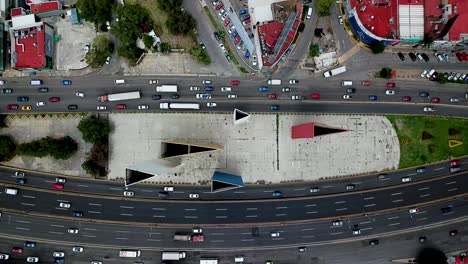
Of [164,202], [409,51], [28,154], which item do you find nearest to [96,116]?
[28,154]

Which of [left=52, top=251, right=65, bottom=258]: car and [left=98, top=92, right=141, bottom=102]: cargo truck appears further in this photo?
[left=98, top=92, right=141, bottom=102]: cargo truck

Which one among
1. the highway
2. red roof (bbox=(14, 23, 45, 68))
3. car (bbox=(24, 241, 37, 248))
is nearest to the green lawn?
the highway

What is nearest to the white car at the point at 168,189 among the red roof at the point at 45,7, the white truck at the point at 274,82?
the white truck at the point at 274,82

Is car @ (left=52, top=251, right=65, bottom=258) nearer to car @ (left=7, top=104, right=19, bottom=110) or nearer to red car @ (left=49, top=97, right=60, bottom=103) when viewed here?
car @ (left=7, top=104, right=19, bottom=110)

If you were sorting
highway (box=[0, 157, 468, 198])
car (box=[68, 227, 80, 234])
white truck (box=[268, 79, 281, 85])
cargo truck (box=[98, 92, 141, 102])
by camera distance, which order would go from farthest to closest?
1. white truck (box=[268, 79, 281, 85])
2. highway (box=[0, 157, 468, 198])
3. cargo truck (box=[98, 92, 141, 102])
4. car (box=[68, 227, 80, 234])

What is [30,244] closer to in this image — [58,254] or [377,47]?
[58,254]

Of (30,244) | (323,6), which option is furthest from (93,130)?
(323,6)
